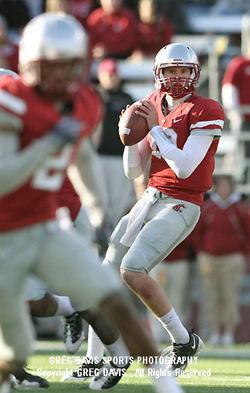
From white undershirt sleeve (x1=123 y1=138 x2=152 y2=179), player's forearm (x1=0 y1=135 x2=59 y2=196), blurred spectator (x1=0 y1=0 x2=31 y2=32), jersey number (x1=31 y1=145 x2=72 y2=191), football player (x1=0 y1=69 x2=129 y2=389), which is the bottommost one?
football player (x1=0 y1=69 x2=129 y2=389)

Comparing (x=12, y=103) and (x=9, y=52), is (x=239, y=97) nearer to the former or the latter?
(x=9, y=52)

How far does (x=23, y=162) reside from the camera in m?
2.32

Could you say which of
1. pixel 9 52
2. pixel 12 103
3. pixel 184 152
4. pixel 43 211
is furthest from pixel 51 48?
pixel 9 52

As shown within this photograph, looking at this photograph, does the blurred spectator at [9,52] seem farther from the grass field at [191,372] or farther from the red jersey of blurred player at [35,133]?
the red jersey of blurred player at [35,133]

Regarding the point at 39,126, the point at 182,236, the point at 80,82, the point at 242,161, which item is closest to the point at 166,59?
the point at 182,236

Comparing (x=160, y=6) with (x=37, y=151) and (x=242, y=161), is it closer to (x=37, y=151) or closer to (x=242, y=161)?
(x=242, y=161)

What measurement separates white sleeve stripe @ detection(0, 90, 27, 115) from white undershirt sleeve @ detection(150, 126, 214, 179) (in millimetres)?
1309

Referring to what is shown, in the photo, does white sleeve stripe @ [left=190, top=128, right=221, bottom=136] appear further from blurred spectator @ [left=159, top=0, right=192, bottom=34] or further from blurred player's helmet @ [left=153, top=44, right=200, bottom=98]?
blurred spectator @ [left=159, top=0, right=192, bottom=34]

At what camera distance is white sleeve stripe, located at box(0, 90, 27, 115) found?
237cm

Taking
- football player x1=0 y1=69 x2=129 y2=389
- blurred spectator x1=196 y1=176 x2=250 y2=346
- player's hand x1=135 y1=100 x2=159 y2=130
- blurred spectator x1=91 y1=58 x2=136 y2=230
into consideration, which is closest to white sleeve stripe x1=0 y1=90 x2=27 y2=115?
football player x1=0 y1=69 x2=129 y2=389

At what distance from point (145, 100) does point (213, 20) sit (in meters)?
7.21

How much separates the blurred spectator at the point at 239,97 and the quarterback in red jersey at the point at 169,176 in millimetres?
4221

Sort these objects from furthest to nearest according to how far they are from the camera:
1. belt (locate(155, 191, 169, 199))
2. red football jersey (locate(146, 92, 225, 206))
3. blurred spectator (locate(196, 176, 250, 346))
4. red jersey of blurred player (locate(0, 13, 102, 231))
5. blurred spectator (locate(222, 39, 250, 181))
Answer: blurred spectator (locate(222, 39, 250, 181)) → blurred spectator (locate(196, 176, 250, 346)) → belt (locate(155, 191, 169, 199)) → red football jersey (locate(146, 92, 225, 206)) → red jersey of blurred player (locate(0, 13, 102, 231))

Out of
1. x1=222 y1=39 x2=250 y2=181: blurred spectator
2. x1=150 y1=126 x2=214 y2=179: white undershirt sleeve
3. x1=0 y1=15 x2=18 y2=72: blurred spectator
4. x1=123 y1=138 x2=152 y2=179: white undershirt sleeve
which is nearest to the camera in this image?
x1=150 y1=126 x2=214 y2=179: white undershirt sleeve
